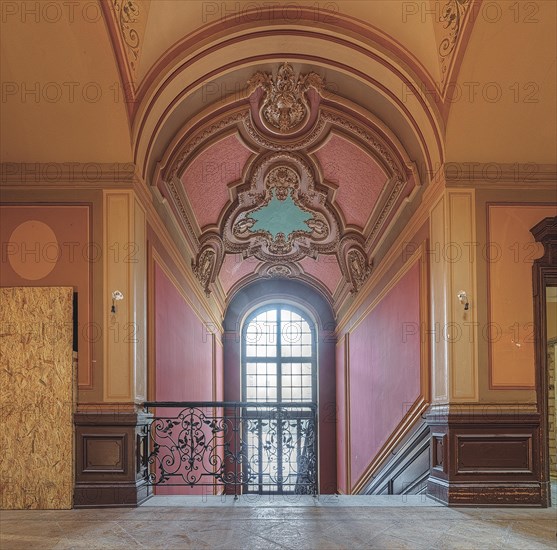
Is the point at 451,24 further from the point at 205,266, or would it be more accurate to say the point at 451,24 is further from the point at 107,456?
the point at 205,266

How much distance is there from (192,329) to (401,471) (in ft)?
14.1

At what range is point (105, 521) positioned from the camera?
5.64 metres

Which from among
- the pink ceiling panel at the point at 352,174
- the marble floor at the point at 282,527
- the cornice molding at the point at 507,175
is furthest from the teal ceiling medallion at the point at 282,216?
the marble floor at the point at 282,527

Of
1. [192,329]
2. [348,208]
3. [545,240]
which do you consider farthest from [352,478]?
[545,240]

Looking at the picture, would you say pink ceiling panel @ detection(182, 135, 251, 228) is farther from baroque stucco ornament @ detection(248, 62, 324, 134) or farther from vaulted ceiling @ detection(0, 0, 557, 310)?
baroque stucco ornament @ detection(248, 62, 324, 134)

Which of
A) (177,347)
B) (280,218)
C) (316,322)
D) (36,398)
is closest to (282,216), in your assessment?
(280,218)

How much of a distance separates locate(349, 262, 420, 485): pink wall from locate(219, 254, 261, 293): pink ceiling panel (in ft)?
8.59

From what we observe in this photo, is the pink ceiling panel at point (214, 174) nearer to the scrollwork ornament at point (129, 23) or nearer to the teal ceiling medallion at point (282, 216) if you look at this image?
the teal ceiling medallion at point (282, 216)

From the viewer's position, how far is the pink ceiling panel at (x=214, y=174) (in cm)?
849

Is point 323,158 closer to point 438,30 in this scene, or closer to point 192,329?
point 438,30

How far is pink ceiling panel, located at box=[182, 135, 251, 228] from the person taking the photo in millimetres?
8492

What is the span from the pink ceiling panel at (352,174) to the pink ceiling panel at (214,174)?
41.4 inches

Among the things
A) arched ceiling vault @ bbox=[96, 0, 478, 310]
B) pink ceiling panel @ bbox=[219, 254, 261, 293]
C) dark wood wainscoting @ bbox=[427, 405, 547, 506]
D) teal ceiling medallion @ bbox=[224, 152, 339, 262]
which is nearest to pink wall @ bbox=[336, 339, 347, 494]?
pink ceiling panel @ bbox=[219, 254, 261, 293]

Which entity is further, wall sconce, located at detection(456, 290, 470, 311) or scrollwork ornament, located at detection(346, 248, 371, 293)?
scrollwork ornament, located at detection(346, 248, 371, 293)
